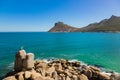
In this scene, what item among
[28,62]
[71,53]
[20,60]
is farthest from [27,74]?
[71,53]

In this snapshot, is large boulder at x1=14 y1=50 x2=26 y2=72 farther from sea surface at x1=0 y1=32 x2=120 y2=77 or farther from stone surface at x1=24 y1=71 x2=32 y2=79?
sea surface at x1=0 y1=32 x2=120 y2=77

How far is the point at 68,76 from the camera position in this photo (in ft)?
87.5

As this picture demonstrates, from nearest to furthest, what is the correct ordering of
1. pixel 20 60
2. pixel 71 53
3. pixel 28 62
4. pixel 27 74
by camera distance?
pixel 27 74, pixel 28 62, pixel 20 60, pixel 71 53

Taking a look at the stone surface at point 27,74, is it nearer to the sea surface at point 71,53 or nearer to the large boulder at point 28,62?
the large boulder at point 28,62

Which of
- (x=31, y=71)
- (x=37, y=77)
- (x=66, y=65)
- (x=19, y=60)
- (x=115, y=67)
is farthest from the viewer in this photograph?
(x=115, y=67)

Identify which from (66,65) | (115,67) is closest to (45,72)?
(66,65)

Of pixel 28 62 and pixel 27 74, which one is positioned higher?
pixel 28 62

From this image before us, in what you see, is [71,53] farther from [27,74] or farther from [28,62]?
[27,74]

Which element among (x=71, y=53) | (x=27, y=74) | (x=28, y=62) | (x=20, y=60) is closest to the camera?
(x=27, y=74)

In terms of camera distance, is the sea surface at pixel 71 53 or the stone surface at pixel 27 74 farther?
the sea surface at pixel 71 53

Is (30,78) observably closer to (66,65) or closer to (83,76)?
(83,76)

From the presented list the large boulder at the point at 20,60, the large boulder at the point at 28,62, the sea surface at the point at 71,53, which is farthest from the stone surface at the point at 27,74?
the sea surface at the point at 71,53

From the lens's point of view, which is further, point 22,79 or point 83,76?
point 83,76

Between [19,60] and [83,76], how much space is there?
9.30 m
